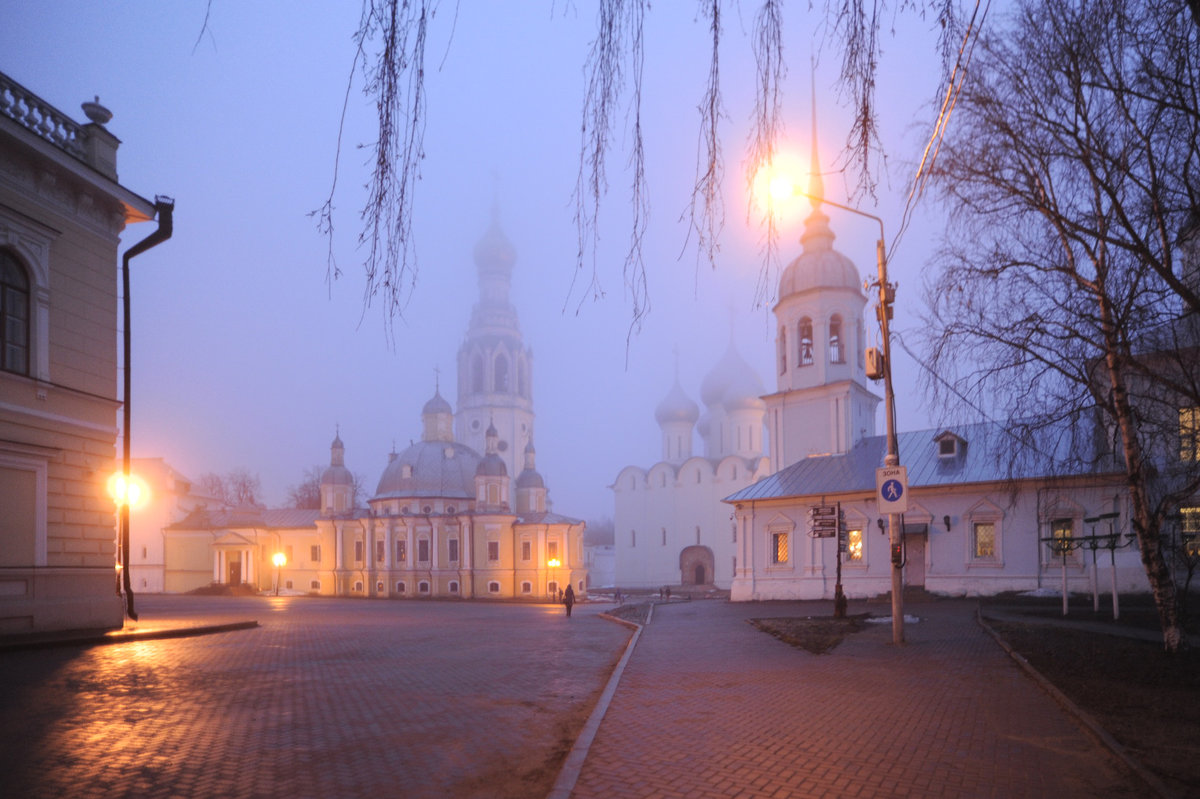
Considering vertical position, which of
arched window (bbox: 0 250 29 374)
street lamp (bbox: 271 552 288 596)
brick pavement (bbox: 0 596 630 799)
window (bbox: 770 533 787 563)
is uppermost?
arched window (bbox: 0 250 29 374)

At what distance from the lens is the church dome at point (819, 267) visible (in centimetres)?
3853

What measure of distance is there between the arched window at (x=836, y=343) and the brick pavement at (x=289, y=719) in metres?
25.1

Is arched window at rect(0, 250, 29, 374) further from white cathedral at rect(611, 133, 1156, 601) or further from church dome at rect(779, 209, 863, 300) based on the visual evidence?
church dome at rect(779, 209, 863, 300)

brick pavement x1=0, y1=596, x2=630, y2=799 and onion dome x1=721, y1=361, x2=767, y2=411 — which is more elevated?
onion dome x1=721, y1=361, x2=767, y2=411

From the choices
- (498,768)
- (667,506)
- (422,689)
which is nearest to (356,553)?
(667,506)

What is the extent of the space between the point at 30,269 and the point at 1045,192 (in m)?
19.0

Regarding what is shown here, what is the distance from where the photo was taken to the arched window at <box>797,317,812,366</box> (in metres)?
39.4

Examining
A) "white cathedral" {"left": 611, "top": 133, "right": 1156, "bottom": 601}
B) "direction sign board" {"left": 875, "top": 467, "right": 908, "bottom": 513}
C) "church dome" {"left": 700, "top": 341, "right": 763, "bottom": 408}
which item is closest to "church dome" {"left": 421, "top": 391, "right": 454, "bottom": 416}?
"church dome" {"left": 700, "top": 341, "right": 763, "bottom": 408}

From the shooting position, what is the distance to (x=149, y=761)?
7.34 metres

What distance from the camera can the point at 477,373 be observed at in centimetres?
9462

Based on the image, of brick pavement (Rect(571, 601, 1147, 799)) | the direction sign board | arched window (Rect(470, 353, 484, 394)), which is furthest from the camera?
arched window (Rect(470, 353, 484, 394))

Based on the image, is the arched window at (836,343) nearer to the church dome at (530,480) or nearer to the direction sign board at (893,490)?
the direction sign board at (893,490)

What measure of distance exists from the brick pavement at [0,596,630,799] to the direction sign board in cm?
591

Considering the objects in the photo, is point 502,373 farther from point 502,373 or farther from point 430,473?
point 430,473
